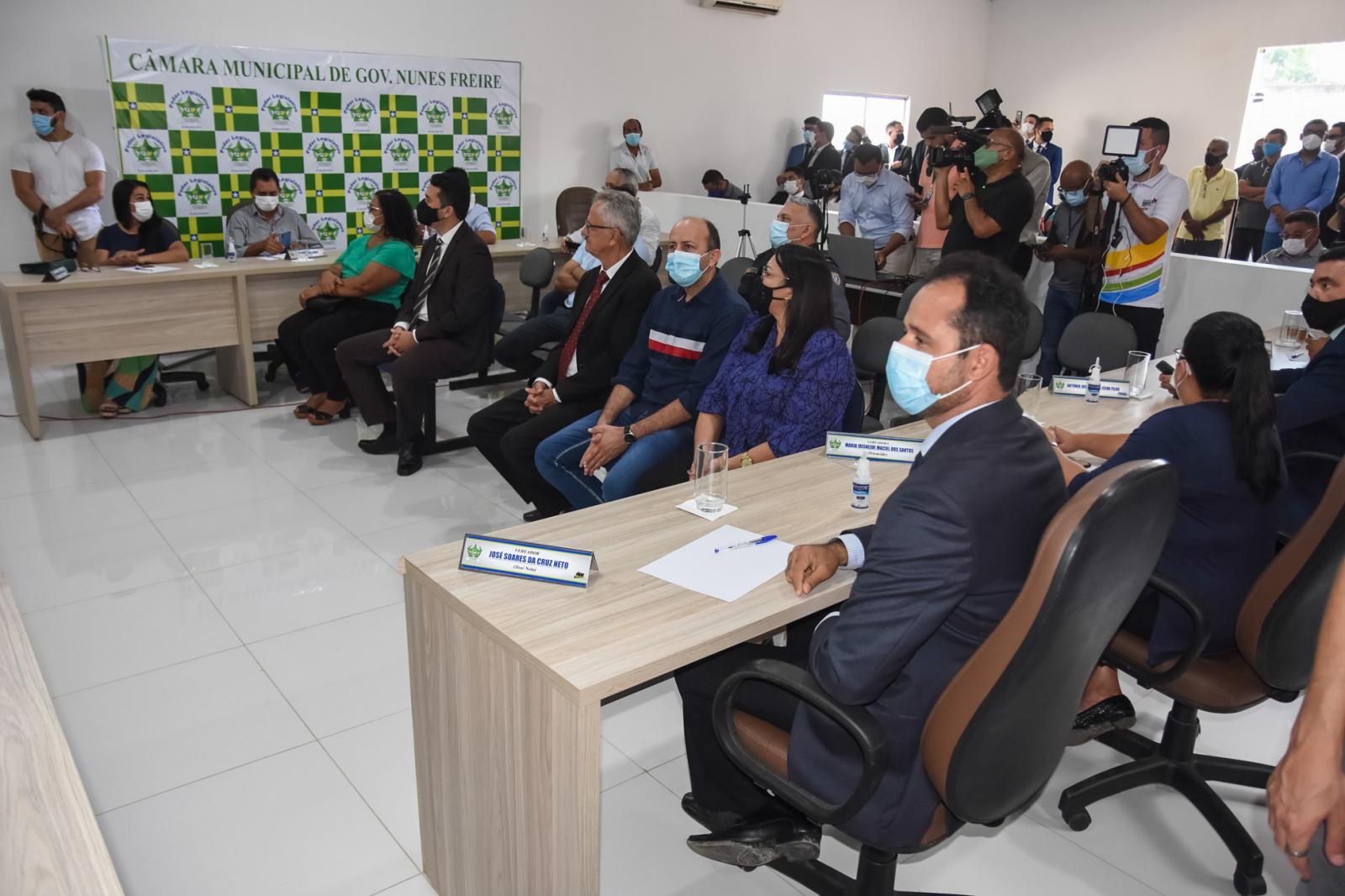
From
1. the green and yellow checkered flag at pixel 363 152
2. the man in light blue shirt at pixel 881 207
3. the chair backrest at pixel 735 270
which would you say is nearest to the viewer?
the chair backrest at pixel 735 270

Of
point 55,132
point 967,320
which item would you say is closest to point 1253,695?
point 967,320

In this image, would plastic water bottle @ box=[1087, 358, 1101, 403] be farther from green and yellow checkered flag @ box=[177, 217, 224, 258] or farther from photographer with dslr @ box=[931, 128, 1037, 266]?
green and yellow checkered flag @ box=[177, 217, 224, 258]

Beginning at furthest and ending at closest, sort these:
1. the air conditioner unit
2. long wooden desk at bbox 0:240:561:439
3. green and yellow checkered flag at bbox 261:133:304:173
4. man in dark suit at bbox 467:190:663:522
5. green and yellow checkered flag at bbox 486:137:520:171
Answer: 1. the air conditioner unit
2. green and yellow checkered flag at bbox 486:137:520:171
3. green and yellow checkered flag at bbox 261:133:304:173
4. long wooden desk at bbox 0:240:561:439
5. man in dark suit at bbox 467:190:663:522

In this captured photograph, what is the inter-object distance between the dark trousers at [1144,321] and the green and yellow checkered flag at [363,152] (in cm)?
572

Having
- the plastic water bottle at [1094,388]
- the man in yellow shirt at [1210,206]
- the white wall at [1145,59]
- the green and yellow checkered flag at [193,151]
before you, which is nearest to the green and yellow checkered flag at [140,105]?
the green and yellow checkered flag at [193,151]

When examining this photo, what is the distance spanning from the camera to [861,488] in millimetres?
2168

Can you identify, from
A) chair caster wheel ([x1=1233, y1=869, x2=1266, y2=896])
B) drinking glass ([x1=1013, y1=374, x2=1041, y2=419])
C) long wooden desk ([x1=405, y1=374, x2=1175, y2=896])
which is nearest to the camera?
long wooden desk ([x1=405, y1=374, x2=1175, y2=896])

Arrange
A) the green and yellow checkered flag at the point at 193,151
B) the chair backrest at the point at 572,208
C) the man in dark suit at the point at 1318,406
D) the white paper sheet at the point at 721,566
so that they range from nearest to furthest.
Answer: the white paper sheet at the point at 721,566, the man in dark suit at the point at 1318,406, the green and yellow checkered flag at the point at 193,151, the chair backrest at the point at 572,208

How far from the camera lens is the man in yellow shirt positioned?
27.1ft

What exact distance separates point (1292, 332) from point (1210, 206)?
5065 millimetres

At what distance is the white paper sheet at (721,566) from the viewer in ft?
5.86

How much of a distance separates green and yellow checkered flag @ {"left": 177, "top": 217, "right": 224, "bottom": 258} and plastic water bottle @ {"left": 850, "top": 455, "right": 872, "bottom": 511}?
6.27m

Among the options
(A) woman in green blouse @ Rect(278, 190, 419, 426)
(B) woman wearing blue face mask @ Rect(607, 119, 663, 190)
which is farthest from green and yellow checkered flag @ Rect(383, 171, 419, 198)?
(A) woman in green blouse @ Rect(278, 190, 419, 426)

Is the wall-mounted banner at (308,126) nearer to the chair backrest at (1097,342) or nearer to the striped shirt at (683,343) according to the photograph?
the striped shirt at (683,343)
